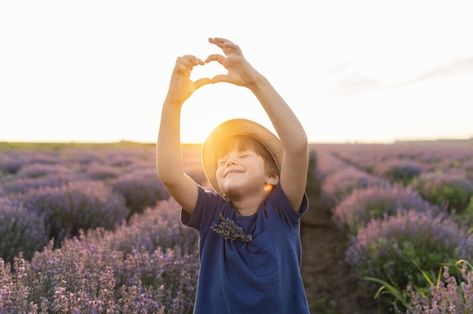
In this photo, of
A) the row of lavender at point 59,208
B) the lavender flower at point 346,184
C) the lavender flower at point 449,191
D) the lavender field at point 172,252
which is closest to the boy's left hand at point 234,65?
the lavender field at point 172,252

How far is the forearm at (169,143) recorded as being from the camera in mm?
2072

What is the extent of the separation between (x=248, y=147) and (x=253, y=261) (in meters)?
0.50

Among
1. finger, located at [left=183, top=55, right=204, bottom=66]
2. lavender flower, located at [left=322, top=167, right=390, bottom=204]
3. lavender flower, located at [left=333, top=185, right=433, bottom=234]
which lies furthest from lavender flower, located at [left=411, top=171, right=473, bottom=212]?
finger, located at [left=183, top=55, right=204, bottom=66]

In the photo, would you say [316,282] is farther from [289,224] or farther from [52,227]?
[289,224]

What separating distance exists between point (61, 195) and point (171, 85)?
497 cm

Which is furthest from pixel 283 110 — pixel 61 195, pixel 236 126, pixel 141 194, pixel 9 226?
pixel 141 194

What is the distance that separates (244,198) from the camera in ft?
7.38

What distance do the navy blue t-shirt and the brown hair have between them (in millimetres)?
137

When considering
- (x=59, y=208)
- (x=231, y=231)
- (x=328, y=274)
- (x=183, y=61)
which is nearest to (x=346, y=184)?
(x=328, y=274)

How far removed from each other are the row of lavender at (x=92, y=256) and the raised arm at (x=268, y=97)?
0.98 meters

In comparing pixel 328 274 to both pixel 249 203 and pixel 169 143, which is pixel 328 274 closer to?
pixel 249 203

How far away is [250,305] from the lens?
6.60 ft

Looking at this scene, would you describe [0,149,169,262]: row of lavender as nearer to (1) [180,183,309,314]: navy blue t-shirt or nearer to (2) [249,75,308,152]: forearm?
(1) [180,183,309,314]: navy blue t-shirt

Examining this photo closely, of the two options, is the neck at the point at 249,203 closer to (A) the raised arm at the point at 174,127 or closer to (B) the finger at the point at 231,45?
(A) the raised arm at the point at 174,127
